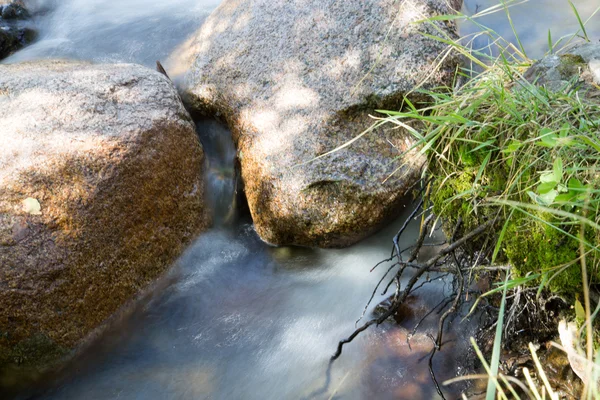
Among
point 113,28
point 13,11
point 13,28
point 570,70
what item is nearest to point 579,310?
point 570,70

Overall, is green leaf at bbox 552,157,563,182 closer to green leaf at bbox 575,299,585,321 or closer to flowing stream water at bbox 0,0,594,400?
green leaf at bbox 575,299,585,321

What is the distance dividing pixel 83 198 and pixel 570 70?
2.65 meters

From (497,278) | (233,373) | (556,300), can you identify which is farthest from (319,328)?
(556,300)

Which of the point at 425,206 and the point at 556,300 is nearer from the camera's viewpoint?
the point at 556,300

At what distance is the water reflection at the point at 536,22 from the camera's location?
485cm

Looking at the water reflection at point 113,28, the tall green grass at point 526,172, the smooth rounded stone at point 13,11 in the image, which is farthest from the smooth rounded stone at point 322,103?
the smooth rounded stone at point 13,11

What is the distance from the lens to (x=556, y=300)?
7.04 feet

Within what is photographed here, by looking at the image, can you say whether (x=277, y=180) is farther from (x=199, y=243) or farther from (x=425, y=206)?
(x=425, y=206)

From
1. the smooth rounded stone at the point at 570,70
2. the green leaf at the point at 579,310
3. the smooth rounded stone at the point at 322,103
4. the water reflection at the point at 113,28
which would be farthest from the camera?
the water reflection at the point at 113,28

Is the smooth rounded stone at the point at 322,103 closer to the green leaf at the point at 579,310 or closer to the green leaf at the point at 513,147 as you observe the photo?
the green leaf at the point at 513,147

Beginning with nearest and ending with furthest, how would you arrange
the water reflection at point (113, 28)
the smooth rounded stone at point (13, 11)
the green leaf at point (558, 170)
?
the green leaf at point (558, 170)
the water reflection at point (113, 28)
the smooth rounded stone at point (13, 11)

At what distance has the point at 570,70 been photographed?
2293mm

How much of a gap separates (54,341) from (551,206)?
271cm

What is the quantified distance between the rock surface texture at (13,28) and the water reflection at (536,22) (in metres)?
4.50
